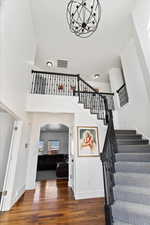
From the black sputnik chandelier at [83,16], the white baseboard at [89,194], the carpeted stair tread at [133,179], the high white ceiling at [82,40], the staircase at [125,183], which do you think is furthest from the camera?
the high white ceiling at [82,40]

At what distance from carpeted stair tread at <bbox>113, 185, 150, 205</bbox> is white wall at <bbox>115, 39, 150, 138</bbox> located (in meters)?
1.89

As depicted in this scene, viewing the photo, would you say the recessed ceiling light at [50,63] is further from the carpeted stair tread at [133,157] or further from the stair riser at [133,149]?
the carpeted stair tread at [133,157]

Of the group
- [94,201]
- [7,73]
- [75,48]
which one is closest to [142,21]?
[75,48]

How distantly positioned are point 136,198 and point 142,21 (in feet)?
13.4

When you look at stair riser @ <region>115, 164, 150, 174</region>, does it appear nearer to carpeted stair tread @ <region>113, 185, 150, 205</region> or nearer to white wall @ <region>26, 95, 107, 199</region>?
carpeted stair tread @ <region>113, 185, 150, 205</region>

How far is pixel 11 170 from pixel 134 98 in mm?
4362

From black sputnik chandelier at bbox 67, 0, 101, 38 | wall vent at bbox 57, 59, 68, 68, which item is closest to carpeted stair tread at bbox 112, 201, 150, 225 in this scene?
black sputnik chandelier at bbox 67, 0, 101, 38

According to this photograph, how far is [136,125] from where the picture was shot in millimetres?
3969

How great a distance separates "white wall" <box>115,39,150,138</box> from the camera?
3.56 meters

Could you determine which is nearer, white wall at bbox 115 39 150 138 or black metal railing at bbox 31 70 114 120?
white wall at bbox 115 39 150 138

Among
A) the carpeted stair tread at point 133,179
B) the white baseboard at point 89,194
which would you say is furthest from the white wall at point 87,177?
the carpeted stair tread at point 133,179

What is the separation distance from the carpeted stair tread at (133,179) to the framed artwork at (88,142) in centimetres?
166

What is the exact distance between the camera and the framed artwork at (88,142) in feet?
12.7

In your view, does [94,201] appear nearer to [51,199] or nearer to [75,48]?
[51,199]
